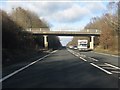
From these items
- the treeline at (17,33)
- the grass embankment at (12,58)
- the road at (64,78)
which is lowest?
the grass embankment at (12,58)

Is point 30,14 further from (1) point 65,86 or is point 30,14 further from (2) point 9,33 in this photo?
(1) point 65,86

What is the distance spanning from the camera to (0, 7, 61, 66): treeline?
50.5 m

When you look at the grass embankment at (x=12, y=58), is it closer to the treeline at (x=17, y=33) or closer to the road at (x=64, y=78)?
the treeline at (x=17, y=33)

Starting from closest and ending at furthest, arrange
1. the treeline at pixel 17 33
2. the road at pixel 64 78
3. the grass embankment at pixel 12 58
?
the road at pixel 64 78
the grass embankment at pixel 12 58
the treeline at pixel 17 33

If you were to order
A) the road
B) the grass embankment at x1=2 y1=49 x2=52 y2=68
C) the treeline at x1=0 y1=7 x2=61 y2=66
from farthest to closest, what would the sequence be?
the treeline at x1=0 y1=7 x2=61 y2=66 < the grass embankment at x1=2 y1=49 x2=52 y2=68 < the road

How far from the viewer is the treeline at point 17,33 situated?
50.5 meters

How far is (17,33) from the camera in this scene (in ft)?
200

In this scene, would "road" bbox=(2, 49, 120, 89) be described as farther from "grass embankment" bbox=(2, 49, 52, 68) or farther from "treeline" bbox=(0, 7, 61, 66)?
"treeline" bbox=(0, 7, 61, 66)

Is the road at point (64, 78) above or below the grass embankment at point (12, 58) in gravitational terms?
above

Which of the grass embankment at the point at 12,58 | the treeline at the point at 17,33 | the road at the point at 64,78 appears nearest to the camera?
the road at the point at 64,78

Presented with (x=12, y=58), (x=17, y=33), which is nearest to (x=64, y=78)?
(x=12, y=58)

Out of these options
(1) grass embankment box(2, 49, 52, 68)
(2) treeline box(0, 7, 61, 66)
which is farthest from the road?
(2) treeline box(0, 7, 61, 66)

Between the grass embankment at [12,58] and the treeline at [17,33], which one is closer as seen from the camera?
the grass embankment at [12,58]

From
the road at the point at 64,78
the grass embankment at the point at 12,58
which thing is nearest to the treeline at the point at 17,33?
the grass embankment at the point at 12,58
